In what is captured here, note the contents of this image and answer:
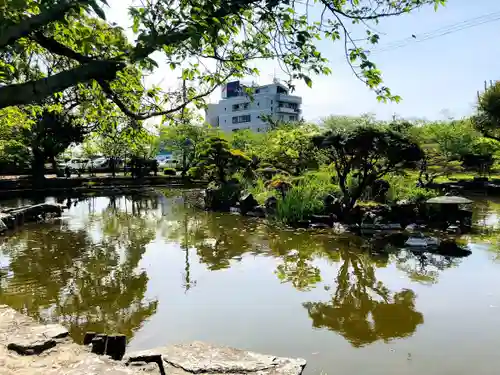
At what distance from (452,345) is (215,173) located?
576 inches

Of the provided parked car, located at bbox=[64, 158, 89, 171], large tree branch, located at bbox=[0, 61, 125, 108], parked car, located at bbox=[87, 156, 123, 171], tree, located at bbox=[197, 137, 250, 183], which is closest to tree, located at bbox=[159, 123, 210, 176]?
parked car, located at bbox=[87, 156, 123, 171]

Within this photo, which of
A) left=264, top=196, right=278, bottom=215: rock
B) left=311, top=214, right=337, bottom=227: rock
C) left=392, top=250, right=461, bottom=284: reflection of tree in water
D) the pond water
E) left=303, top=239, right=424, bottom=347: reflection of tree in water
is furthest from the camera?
left=264, top=196, right=278, bottom=215: rock

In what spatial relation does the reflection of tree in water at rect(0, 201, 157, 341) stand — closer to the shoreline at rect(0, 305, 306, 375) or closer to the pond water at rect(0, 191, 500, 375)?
the pond water at rect(0, 191, 500, 375)

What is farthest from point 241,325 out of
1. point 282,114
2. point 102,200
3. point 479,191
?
point 282,114

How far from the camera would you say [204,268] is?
8000mm

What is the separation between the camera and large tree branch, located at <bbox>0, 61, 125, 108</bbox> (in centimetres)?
247

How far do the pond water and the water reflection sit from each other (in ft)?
0.08

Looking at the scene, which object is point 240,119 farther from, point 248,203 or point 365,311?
point 365,311

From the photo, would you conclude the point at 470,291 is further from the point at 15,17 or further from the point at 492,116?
the point at 492,116

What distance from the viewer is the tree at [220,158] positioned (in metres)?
17.2

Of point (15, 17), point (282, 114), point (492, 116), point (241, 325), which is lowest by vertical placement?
point (241, 325)

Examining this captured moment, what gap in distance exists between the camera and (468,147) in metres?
24.2

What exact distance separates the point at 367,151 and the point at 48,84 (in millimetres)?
10324

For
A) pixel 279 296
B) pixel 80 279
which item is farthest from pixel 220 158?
pixel 279 296
